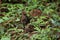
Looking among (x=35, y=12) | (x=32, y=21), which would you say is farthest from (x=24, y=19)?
(x=35, y=12)

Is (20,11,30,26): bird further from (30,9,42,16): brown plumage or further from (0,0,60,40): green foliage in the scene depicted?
(30,9,42,16): brown plumage

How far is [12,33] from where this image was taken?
422cm

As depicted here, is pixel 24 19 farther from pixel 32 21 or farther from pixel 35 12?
pixel 35 12

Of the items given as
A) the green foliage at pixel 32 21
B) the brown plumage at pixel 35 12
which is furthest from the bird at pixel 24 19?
the brown plumage at pixel 35 12

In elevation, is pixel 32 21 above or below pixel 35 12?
below

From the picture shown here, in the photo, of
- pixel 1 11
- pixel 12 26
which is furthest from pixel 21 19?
pixel 1 11

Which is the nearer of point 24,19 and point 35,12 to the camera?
point 24,19

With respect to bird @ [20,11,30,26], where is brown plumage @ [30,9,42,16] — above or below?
above

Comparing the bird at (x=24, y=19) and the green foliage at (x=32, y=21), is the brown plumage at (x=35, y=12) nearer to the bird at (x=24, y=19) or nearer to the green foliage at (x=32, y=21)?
the green foliage at (x=32, y=21)

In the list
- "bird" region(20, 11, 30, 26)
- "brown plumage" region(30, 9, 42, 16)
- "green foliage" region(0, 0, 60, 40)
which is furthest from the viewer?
"brown plumage" region(30, 9, 42, 16)

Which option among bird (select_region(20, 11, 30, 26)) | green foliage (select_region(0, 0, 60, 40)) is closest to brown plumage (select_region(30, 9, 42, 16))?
green foliage (select_region(0, 0, 60, 40))

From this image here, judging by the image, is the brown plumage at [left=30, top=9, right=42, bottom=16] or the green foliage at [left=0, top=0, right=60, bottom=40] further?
the brown plumage at [left=30, top=9, right=42, bottom=16]

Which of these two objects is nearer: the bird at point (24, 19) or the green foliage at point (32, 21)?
the green foliage at point (32, 21)

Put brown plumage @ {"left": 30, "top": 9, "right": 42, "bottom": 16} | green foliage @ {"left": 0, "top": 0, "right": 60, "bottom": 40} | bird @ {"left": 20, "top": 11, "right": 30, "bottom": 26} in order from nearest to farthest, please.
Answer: green foliage @ {"left": 0, "top": 0, "right": 60, "bottom": 40} < bird @ {"left": 20, "top": 11, "right": 30, "bottom": 26} < brown plumage @ {"left": 30, "top": 9, "right": 42, "bottom": 16}
